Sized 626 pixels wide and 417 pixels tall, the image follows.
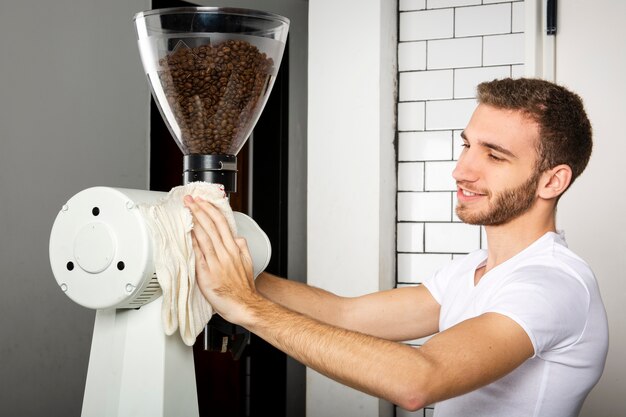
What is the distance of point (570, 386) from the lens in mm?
1332

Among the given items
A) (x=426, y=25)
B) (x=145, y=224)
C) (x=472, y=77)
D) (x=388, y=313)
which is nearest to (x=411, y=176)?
(x=472, y=77)

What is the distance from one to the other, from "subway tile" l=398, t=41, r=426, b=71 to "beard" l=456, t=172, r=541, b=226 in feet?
3.52

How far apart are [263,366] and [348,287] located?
48.2 inches

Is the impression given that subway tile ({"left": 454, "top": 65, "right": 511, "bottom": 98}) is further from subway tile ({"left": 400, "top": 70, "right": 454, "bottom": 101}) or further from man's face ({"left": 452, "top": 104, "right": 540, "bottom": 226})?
man's face ({"left": 452, "top": 104, "right": 540, "bottom": 226})

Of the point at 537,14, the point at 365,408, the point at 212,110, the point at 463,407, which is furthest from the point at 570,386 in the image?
the point at 537,14

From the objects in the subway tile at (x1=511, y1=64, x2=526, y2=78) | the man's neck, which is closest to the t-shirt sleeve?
the man's neck

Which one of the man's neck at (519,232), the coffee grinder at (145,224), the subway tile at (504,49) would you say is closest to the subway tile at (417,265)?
the subway tile at (504,49)

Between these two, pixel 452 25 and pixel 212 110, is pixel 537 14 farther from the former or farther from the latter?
pixel 212 110

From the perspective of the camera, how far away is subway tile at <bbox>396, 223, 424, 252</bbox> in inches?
95.7

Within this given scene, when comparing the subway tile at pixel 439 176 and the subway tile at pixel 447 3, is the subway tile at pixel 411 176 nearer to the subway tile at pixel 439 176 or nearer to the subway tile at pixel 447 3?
the subway tile at pixel 439 176

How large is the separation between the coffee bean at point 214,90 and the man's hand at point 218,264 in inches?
4.5

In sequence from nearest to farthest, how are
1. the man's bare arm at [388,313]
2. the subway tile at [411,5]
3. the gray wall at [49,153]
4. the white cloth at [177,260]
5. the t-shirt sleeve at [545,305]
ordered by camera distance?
1. the white cloth at [177,260]
2. the t-shirt sleeve at [545,305]
3. the man's bare arm at [388,313]
4. the gray wall at [49,153]
5. the subway tile at [411,5]

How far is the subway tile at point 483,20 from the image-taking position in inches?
92.6

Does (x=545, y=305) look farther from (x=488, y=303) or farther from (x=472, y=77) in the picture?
(x=472, y=77)
